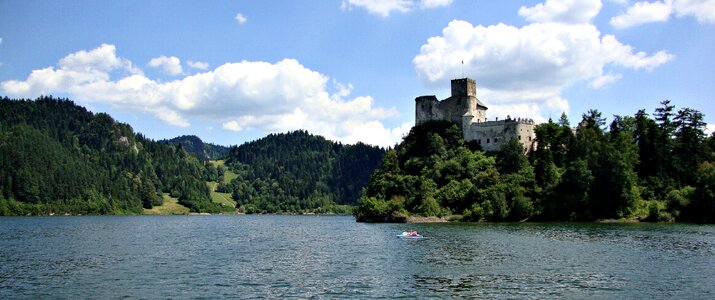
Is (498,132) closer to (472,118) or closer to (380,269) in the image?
(472,118)

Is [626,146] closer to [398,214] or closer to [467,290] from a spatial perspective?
[398,214]

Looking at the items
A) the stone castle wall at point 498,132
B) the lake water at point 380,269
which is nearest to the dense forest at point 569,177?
the stone castle wall at point 498,132

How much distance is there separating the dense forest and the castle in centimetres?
272

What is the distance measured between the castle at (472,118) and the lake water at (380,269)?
57.2 meters

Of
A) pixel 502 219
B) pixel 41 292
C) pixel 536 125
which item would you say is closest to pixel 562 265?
pixel 41 292

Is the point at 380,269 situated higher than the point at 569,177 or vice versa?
the point at 569,177

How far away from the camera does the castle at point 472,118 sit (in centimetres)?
12825

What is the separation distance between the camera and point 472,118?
135375 millimetres

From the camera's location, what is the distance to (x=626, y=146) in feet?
355

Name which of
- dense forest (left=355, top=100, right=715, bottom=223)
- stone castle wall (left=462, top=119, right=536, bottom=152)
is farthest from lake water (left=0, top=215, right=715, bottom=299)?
stone castle wall (left=462, top=119, right=536, bottom=152)

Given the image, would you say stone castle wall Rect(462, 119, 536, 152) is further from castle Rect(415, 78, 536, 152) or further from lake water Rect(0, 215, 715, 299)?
lake water Rect(0, 215, 715, 299)

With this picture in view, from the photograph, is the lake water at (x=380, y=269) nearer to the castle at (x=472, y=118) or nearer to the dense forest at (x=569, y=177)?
the dense forest at (x=569, y=177)

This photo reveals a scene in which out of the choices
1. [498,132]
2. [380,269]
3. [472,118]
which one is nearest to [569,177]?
[498,132]

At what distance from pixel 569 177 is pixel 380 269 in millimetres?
72329
